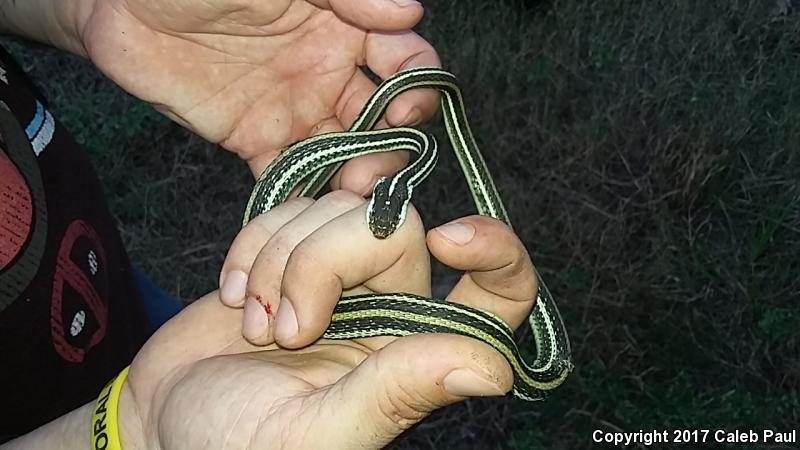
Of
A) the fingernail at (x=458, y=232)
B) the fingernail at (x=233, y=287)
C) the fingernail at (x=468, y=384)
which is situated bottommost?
the fingernail at (x=233, y=287)

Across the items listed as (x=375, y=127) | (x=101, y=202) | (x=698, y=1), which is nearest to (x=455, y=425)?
(x=375, y=127)

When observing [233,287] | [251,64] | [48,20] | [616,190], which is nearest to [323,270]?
[233,287]

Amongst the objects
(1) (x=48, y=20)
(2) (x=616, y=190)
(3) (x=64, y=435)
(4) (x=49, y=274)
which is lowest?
(2) (x=616, y=190)

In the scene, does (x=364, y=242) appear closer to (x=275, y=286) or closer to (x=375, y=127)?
(x=275, y=286)

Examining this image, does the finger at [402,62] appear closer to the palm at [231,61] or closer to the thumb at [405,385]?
the palm at [231,61]

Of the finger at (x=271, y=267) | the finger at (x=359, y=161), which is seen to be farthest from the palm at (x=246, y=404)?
the finger at (x=359, y=161)

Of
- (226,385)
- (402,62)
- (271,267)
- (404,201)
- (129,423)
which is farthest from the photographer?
(402,62)

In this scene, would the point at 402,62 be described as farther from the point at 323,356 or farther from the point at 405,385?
the point at 405,385
